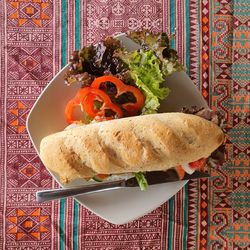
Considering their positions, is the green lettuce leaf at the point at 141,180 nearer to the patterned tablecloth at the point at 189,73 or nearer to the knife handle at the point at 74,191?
the knife handle at the point at 74,191

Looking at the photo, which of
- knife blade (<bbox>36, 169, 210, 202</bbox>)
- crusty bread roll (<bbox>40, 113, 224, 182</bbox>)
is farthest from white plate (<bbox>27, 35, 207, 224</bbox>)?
crusty bread roll (<bbox>40, 113, 224, 182</bbox>)

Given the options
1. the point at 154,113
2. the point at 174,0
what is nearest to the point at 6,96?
the point at 154,113

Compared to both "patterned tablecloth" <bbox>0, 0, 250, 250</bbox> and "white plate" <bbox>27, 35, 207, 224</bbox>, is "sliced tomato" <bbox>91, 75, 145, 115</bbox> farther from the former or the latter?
"patterned tablecloth" <bbox>0, 0, 250, 250</bbox>

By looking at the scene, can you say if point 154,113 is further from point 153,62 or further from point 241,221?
point 241,221

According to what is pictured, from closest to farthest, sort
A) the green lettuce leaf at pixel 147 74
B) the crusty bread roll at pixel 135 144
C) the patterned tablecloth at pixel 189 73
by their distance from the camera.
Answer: the crusty bread roll at pixel 135 144 → the green lettuce leaf at pixel 147 74 → the patterned tablecloth at pixel 189 73

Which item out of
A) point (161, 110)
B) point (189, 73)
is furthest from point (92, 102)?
point (189, 73)

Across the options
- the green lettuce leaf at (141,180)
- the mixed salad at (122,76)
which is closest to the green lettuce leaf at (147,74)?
the mixed salad at (122,76)

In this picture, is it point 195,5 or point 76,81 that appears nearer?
point 76,81
